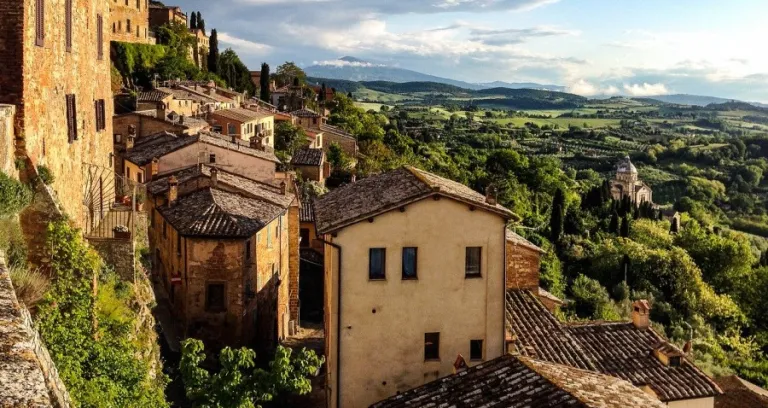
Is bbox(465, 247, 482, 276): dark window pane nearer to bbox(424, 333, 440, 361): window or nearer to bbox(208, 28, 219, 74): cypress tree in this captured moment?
bbox(424, 333, 440, 361): window

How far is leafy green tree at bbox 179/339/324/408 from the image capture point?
15.0 metres

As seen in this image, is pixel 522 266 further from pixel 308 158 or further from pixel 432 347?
pixel 308 158

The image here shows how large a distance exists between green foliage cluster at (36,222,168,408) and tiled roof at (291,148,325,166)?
3562 centimetres

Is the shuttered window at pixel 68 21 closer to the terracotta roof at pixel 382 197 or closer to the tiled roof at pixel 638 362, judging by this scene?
the terracotta roof at pixel 382 197

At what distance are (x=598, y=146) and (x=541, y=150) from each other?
24.4 meters

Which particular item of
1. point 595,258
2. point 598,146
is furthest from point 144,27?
point 598,146

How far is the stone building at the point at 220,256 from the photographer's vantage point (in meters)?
25.9

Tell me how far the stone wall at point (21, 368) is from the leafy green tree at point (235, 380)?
31.5 feet

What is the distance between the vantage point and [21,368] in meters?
4.32

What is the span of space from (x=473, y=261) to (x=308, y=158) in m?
35.4

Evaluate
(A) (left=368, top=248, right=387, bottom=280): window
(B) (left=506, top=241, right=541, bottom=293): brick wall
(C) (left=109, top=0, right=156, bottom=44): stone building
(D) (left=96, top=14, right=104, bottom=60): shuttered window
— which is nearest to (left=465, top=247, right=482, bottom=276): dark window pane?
(A) (left=368, top=248, right=387, bottom=280): window

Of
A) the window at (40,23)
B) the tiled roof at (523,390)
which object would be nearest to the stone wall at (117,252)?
the window at (40,23)

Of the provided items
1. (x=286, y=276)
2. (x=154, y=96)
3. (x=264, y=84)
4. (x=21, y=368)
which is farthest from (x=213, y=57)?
(x=21, y=368)

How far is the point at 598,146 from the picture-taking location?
598ft
